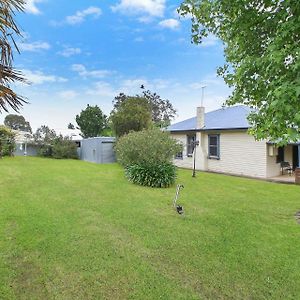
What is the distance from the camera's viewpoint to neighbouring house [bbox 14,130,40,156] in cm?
3400

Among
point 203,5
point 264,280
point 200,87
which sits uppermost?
point 200,87

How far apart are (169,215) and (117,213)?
1452 millimetres

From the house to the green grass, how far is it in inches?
238

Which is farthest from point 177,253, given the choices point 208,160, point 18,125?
point 18,125

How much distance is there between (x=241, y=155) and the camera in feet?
55.9

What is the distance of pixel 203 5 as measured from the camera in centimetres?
518

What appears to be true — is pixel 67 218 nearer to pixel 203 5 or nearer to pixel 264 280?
pixel 264 280

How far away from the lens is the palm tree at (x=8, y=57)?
2.19 m

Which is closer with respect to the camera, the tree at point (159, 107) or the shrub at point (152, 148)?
the shrub at point (152, 148)

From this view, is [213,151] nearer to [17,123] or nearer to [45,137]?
[45,137]

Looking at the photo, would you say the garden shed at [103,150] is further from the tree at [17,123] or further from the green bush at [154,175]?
the tree at [17,123]

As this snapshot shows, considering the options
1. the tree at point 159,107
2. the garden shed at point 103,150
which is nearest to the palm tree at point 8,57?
the garden shed at point 103,150

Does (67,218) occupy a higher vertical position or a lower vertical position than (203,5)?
lower

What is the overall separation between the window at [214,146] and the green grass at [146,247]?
8.40m
